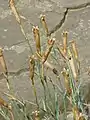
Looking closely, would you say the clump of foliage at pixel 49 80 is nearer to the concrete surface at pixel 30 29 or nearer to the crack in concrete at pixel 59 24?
the concrete surface at pixel 30 29

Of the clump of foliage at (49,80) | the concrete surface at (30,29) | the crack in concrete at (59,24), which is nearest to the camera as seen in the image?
the clump of foliage at (49,80)

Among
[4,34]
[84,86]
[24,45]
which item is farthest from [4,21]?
[84,86]

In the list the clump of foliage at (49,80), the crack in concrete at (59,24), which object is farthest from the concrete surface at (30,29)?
the clump of foliage at (49,80)

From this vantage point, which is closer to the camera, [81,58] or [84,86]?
[84,86]

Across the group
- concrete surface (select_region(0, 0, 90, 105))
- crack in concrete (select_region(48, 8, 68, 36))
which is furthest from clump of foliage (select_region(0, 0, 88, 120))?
crack in concrete (select_region(48, 8, 68, 36))

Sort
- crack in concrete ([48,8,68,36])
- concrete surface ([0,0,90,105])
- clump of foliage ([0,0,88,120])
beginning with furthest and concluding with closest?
crack in concrete ([48,8,68,36]), concrete surface ([0,0,90,105]), clump of foliage ([0,0,88,120])

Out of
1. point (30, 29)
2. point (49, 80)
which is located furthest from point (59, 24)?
point (49, 80)

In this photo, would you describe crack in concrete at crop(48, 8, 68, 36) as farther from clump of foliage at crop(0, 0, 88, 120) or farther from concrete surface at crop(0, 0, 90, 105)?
clump of foliage at crop(0, 0, 88, 120)

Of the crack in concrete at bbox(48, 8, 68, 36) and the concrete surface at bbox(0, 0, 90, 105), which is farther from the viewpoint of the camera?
→ the crack in concrete at bbox(48, 8, 68, 36)

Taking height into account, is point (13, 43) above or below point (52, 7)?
below

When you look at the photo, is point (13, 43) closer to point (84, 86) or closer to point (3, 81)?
point (3, 81)

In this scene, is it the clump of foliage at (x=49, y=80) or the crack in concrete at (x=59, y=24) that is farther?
the crack in concrete at (x=59, y=24)
